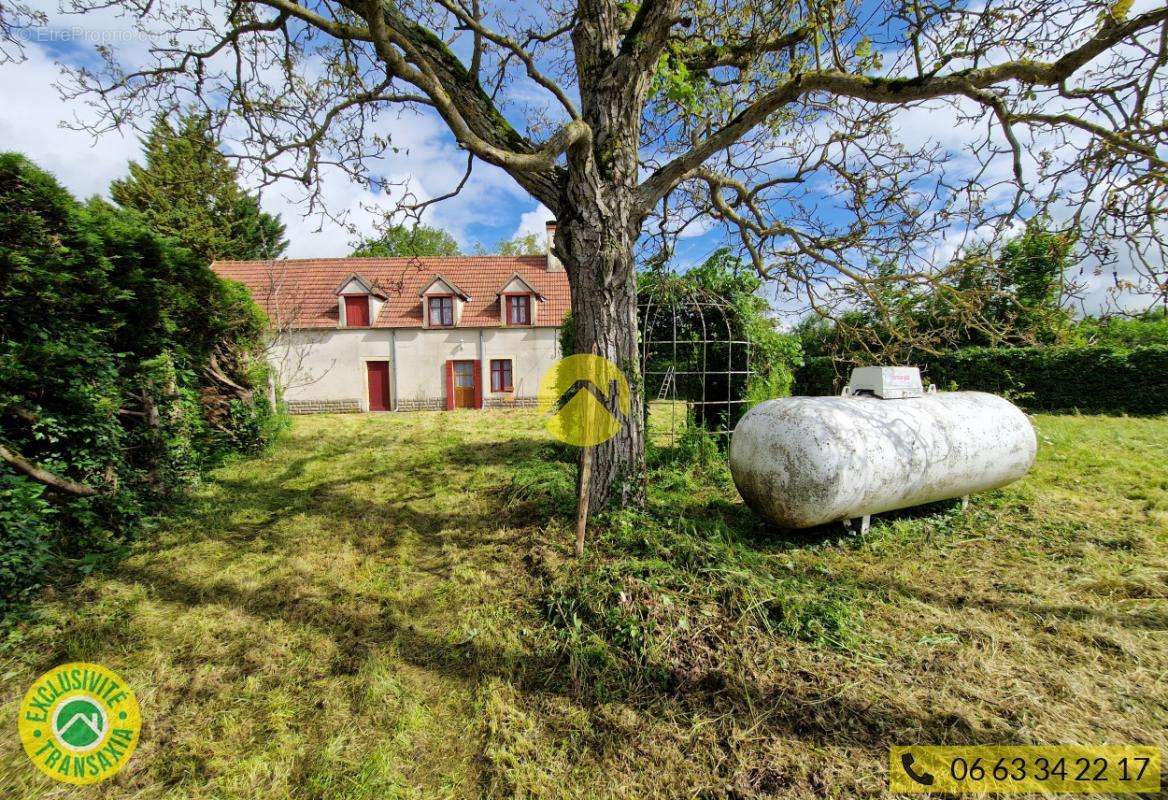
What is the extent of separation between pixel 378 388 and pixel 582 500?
52.8 ft

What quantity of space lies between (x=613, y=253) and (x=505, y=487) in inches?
149

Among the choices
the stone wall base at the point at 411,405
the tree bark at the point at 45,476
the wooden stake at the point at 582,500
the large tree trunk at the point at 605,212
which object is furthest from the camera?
the stone wall base at the point at 411,405

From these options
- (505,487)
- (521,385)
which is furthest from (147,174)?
(505,487)

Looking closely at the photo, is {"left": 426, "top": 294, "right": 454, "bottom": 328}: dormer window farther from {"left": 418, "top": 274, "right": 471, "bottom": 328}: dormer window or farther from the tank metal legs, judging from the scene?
the tank metal legs

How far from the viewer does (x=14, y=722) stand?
263 cm

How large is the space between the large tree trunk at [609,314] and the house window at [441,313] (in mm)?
14347

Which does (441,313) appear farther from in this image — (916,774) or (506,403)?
(916,774)

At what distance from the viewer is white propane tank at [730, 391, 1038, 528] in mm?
A: 4488

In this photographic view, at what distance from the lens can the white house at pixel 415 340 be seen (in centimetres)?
1748

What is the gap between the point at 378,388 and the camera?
58.5ft

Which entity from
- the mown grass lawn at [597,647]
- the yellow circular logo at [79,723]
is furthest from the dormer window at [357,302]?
the yellow circular logo at [79,723]

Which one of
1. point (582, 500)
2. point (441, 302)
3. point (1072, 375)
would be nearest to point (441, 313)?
point (441, 302)

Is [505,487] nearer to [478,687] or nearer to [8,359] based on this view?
[478,687]

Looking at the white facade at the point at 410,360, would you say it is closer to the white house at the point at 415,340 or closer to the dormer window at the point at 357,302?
the white house at the point at 415,340
